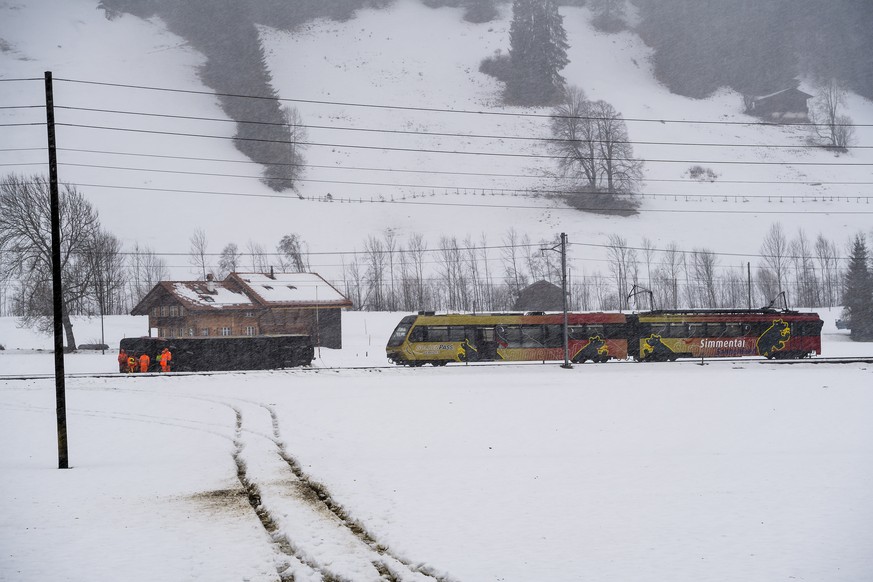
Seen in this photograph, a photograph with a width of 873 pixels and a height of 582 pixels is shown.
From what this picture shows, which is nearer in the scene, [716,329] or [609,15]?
[716,329]

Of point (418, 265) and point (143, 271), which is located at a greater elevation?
point (143, 271)

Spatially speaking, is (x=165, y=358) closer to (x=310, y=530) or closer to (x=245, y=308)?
(x=245, y=308)

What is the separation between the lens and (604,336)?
148 ft

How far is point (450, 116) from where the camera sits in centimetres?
13975

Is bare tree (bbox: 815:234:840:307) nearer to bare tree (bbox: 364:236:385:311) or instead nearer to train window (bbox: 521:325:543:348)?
bare tree (bbox: 364:236:385:311)

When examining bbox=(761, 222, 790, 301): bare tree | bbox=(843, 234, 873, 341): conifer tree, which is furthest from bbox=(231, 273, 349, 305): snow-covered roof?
bbox=(761, 222, 790, 301): bare tree

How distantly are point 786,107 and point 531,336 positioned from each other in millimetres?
129995

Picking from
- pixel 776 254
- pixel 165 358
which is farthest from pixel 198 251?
pixel 776 254

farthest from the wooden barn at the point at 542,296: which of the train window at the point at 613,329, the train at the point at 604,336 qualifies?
the train window at the point at 613,329

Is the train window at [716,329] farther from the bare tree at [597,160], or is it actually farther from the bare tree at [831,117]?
the bare tree at [831,117]

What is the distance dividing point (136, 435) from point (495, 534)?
45.3 feet

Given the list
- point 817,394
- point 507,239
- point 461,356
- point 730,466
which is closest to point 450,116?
point 507,239

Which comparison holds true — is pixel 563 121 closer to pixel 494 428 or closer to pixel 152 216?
pixel 152 216

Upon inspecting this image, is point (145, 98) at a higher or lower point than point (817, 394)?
higher
